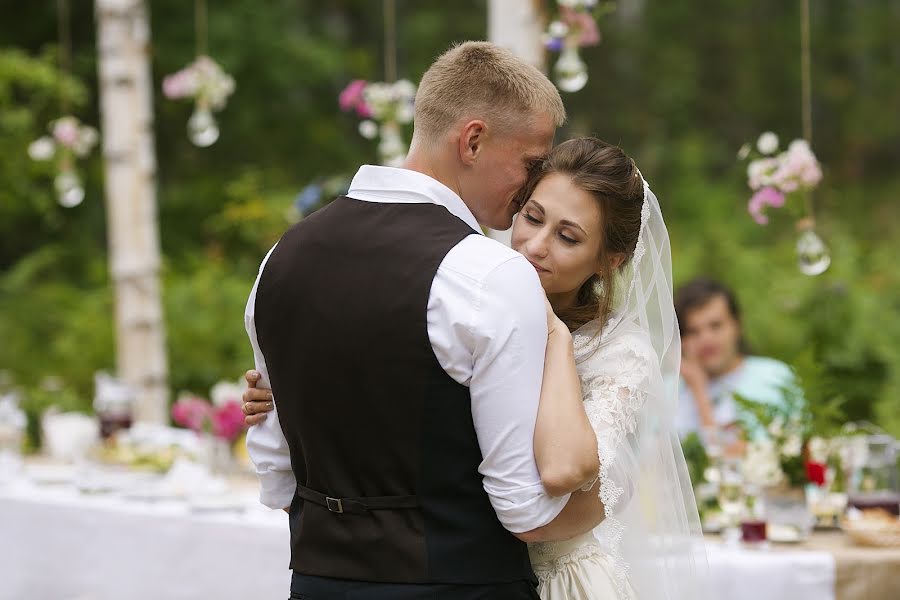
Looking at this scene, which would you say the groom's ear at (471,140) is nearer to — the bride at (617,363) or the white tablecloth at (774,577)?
the bride at (617,363)

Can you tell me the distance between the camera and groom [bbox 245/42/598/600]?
71.2 inches

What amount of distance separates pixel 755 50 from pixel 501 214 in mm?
13133

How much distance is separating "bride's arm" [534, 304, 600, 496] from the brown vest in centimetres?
11

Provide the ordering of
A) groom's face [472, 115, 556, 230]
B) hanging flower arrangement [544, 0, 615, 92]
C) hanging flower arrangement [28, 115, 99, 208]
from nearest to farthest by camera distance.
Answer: groom's face [472, 115, 556, 230]
hanging flower arrangement [544, 0, 615, 92]
hanging flower arrangement [28, 115, 99, 208]

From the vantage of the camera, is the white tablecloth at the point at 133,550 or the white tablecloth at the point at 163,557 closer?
the white tablecloth at the point at 163,557

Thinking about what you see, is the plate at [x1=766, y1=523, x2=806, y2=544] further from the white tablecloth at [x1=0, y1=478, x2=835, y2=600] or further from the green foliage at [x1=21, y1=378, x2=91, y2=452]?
the green foliage at [x1=21, y1=378, x2=91, y2=452]

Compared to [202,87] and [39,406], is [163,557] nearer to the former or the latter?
[202,87]

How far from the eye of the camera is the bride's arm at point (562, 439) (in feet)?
5.98

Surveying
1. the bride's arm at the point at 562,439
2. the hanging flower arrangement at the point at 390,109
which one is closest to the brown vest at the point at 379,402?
the bride's arm at the point at 562,439

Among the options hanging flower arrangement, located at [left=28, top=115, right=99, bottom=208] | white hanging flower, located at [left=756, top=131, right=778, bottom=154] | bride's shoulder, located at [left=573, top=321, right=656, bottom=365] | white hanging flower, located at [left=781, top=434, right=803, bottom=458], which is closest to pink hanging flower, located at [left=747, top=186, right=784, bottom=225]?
white hanging flower, located at [left=756, top=131, right=778, bottom=154]

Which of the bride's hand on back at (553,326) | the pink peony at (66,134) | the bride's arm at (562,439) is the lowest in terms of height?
the bride's arm at (562,439)

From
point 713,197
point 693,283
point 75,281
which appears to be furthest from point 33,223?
point 693,283

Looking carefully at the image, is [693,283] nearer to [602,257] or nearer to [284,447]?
[602,257]

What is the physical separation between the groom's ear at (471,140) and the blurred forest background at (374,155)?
1783mm
